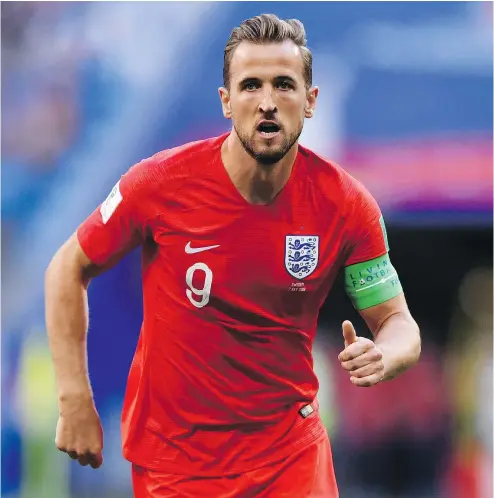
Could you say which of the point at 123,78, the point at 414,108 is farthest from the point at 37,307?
the point at 414,108

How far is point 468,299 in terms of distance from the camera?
260 inches

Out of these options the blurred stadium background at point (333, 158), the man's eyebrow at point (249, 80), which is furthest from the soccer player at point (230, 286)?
the blurred stadium background at point (333, 158)

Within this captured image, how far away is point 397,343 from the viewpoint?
10.0 feet

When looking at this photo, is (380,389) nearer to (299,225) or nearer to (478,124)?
(478,124)

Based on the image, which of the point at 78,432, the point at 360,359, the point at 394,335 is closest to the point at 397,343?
the point at 394,335

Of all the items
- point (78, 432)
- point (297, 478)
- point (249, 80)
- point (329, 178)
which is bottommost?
point (297, 478)

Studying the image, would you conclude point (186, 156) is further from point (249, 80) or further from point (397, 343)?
point (397, 343)

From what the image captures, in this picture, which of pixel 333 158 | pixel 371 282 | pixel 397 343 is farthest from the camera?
pixel 333 158

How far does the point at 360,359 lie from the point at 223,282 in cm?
54

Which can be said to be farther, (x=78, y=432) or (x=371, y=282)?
(x=371, y=282)

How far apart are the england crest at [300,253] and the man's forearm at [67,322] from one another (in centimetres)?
65

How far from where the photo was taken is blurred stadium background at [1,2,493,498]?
20.6ft

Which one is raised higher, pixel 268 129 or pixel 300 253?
pixel 268 129

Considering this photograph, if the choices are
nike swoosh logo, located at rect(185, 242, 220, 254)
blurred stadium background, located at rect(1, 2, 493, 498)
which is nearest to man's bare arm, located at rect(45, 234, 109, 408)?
nike swoosh logo, located at rect(185, 242, 220, 254)
